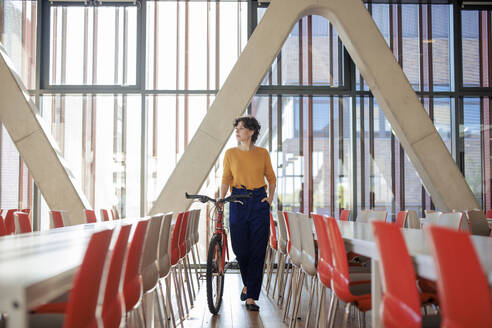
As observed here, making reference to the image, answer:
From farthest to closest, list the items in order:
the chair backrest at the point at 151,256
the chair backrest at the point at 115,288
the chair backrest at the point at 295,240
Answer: the chair backrest at the point at 295,240 < the chair backrest at the point at 151,256 < the chair backrest at the point at 115,288

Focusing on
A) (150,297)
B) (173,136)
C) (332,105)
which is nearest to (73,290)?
(150,297)

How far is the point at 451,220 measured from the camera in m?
3.84

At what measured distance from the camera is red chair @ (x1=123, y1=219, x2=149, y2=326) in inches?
91.9

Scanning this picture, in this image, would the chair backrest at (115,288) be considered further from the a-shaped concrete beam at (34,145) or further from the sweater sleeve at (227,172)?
the a-shaped concrete beam at (34,145)

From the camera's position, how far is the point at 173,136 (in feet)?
26.8

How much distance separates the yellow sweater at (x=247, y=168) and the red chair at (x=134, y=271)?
7.04 feet

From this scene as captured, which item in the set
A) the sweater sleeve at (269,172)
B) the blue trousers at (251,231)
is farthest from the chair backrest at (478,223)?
the blue trousers at (251,231)

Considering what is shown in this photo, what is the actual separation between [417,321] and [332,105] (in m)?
6.82

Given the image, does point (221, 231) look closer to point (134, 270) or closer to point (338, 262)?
point (338, 262)

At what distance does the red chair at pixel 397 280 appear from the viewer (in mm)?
1810

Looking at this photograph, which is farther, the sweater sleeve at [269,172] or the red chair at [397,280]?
the sweater sleeve at [269,172]

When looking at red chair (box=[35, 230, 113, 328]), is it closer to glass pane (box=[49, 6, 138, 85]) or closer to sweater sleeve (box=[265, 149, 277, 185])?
sweater sleeve (box=[265, 149, 277, 185])

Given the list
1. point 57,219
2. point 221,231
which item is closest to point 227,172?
point 221,231

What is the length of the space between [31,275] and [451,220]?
10.8ft
